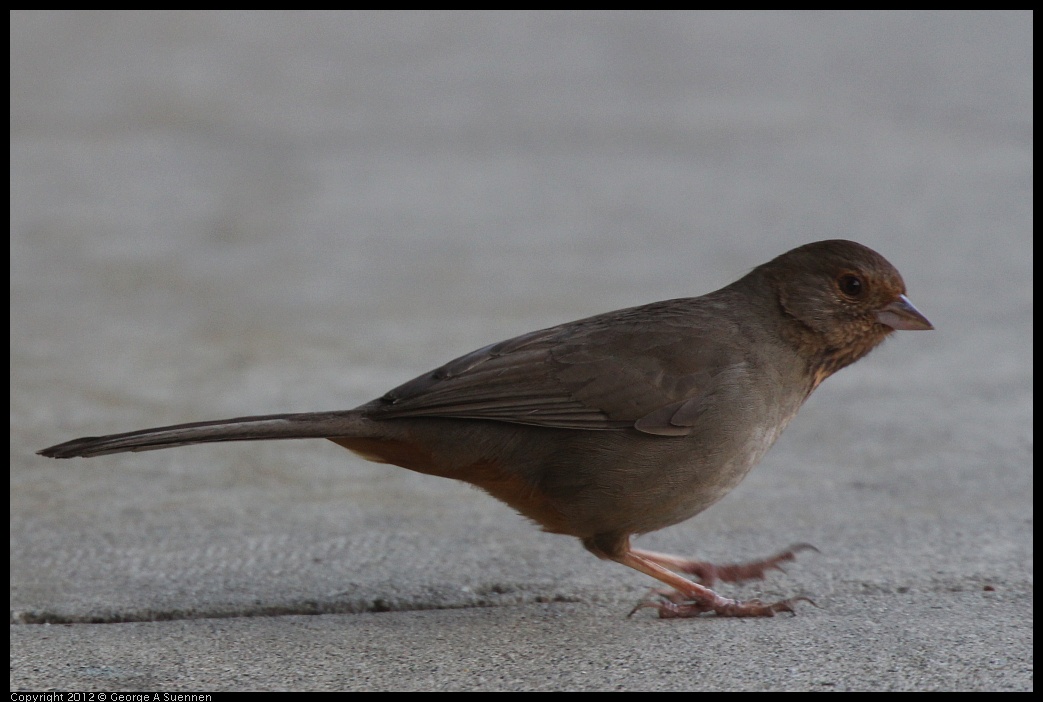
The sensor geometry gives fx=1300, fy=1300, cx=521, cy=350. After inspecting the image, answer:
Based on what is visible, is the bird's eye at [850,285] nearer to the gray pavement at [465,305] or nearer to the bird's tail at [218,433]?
the gray pavement at [465,305]

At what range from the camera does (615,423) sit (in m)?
3.77

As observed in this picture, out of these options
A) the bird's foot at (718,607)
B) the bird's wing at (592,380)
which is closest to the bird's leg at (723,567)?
the bird's foot at (718,607)

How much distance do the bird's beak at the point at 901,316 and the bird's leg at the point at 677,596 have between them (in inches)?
36.9

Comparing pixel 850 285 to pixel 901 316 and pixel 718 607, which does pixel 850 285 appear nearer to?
pixel 901 316

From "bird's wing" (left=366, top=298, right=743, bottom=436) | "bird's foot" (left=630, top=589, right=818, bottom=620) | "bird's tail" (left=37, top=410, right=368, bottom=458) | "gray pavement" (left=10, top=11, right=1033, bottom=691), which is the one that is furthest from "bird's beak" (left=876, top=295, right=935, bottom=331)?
"bird's tail" (left=37, top=410, right=368, bottom=458)

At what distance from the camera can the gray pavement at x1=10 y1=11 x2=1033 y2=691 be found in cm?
346

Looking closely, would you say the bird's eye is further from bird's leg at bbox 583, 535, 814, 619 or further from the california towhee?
bird's leg at bbox 583, 535, 814, 619

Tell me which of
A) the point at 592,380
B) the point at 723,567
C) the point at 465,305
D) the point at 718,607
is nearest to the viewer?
the point at 718,607

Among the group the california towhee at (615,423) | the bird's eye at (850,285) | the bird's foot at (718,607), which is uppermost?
the bird's eye at (850,285)

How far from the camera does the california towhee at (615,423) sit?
3684 mm

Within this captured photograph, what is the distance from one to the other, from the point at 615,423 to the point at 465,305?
3.85 meters

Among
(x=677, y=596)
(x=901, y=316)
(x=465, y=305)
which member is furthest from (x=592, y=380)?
(x=465, y=305)

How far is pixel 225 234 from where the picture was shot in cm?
906
